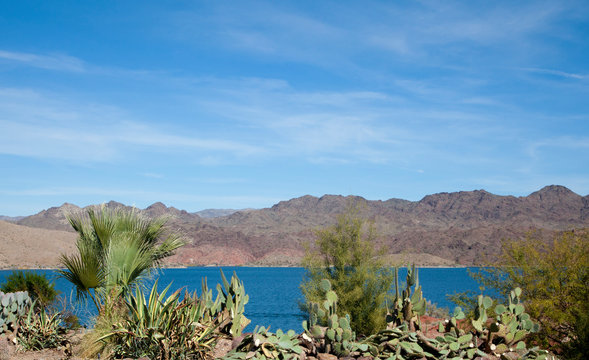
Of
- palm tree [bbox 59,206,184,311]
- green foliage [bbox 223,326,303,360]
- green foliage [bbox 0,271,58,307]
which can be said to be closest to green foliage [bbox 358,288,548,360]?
green foliage [bbox 223,326,303,360]

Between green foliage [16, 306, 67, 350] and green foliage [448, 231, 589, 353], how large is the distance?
10.9m

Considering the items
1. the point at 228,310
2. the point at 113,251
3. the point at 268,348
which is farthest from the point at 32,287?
the point at 268,348

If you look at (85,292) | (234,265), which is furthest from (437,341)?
(234,265)

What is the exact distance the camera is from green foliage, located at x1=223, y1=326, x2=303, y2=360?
30.7 feet

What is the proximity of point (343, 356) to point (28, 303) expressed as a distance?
25.1 feet

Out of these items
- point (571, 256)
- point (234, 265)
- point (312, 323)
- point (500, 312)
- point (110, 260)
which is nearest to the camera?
point (312, 323)

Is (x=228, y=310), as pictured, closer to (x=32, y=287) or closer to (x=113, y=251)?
(x=113, y=251)

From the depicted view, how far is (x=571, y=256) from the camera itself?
1415cm

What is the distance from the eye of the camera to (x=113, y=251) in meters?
12.8

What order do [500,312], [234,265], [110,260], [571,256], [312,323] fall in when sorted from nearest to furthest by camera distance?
1. [312,323]
2. [500,312]
3. [110,260]
4. [571,256]
5. [234,265]

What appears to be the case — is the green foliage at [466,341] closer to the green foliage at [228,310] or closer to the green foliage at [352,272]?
the green foliage at [228,310]

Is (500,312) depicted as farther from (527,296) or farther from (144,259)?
(144,259)

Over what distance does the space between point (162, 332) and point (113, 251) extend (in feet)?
13.4

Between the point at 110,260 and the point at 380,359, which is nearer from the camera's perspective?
the point at 380,359
